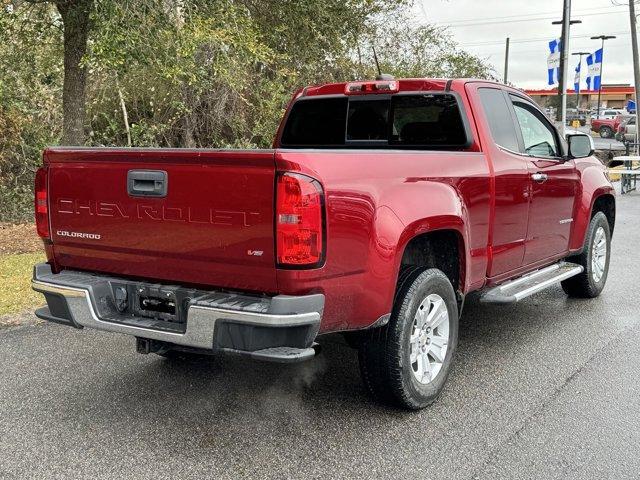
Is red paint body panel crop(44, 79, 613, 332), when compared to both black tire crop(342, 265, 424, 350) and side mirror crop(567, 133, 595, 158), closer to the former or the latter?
black tire crop(342, 265, 424, 350)

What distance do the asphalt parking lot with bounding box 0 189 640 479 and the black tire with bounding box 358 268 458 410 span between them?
0.14 m

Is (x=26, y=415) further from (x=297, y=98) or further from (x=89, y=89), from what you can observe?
(x=89, y=89)

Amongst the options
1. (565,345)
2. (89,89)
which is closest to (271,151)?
(565,345)

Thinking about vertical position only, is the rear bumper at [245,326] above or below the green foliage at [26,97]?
below

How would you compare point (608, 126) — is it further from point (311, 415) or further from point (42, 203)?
point (42, 203)

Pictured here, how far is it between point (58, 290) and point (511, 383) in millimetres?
2835

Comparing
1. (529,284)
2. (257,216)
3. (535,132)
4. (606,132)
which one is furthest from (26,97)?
(606,132)

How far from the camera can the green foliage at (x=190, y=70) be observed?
8695 millimetres

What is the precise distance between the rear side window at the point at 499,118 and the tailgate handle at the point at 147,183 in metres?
2.53

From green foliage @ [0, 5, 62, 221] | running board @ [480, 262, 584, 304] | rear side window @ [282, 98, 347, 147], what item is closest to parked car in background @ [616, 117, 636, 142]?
green foliage @ [0, 5, 62, 221]

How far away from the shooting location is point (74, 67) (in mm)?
9289

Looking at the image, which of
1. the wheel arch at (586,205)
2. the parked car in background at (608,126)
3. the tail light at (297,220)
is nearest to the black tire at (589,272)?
the wheel arch at (586,205)

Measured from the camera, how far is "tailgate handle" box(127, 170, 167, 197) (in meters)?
3.36

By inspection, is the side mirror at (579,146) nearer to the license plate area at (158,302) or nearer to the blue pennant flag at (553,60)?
the license plate area at (158,302)
